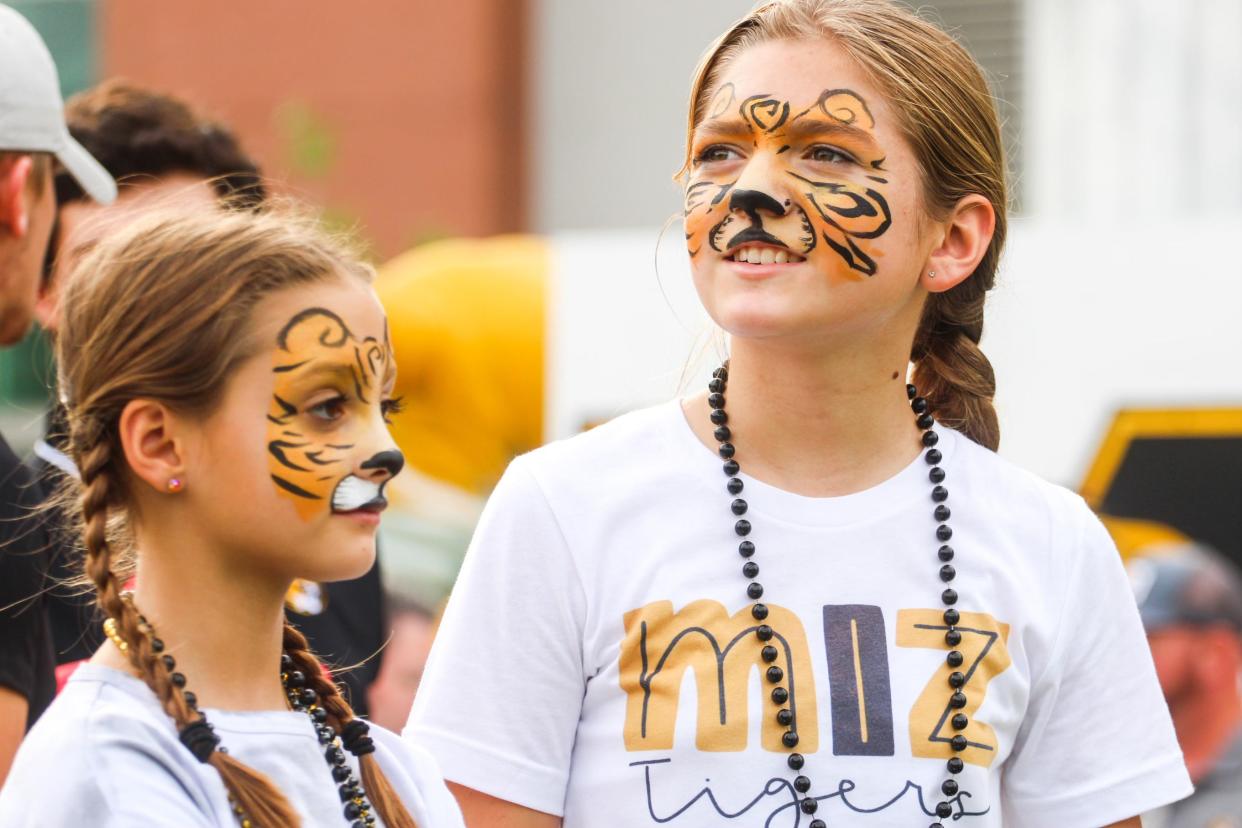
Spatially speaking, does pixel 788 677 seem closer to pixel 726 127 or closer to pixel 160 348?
pixel 726 127

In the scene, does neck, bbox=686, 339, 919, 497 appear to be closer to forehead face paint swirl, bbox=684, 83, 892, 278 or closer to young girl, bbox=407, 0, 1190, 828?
young girl, bbox=407, 0, 1190, 828

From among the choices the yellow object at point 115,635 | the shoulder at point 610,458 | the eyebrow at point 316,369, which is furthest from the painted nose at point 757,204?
the yellow object at point 115,635

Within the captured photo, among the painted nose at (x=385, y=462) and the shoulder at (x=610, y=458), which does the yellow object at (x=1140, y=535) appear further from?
the painted nose at (x=385, y=462)

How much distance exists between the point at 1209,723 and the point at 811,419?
135 inches

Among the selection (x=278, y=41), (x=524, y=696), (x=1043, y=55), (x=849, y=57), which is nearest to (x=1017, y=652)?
(x=524, y=696)

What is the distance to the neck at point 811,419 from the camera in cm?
216

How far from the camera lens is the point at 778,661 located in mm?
2051

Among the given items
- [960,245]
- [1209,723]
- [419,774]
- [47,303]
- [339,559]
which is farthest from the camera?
[1209,723]

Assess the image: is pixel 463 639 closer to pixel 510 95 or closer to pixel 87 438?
pixel 87 438

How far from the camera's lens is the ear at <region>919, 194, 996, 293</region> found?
7.32 feet

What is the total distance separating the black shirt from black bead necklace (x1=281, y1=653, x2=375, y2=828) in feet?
1.44

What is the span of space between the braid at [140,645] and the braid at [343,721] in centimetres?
13

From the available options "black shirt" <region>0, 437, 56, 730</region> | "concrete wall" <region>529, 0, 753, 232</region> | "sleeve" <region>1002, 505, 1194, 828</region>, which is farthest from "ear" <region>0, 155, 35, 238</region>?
"concrete wall" <region>529, 0, 753, 232</region>

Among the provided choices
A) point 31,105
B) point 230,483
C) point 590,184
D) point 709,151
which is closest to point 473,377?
point 31,105
